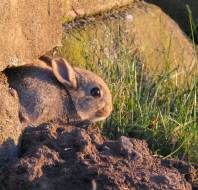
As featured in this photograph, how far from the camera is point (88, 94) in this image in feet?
18.7

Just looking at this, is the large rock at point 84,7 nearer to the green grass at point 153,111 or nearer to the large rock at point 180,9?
the green grass at point 153,111

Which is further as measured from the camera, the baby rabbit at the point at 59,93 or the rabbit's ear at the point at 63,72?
the rabbit's ear at the point at 63,72

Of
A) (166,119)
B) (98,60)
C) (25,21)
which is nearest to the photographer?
(25,21)

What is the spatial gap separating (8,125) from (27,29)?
93 cm

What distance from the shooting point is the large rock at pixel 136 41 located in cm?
622

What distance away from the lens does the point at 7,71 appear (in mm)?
5172

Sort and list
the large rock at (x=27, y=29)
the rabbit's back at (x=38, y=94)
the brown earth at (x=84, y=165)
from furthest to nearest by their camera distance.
Result: the rabbit's back at (x=38, y=94) → the large rock at (x=27, y=29) → the brown earth at (x=84, y=165)

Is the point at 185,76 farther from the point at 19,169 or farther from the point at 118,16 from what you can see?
the point at 19,169

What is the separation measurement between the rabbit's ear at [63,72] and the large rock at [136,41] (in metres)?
0.48

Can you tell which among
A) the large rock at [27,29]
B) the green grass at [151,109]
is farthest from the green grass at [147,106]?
the large rock at [27,29]

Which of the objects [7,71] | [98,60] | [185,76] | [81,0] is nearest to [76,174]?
[7,71]

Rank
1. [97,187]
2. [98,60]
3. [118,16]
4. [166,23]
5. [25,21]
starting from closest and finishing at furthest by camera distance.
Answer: [97,187]
[25,21]
[98,60]
[118,16]
[166,23]

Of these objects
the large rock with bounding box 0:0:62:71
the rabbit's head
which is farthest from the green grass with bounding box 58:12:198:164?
the large rock with bounding box 0:0:62:71

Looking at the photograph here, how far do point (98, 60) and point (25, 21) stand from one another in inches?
51.7
